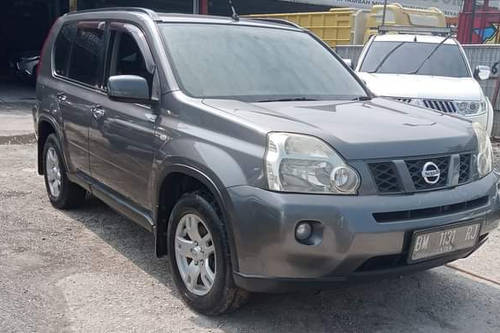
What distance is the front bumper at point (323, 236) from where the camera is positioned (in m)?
2.79

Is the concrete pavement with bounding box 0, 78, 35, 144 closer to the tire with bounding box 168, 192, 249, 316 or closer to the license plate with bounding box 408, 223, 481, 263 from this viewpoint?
the tire with bounding box 168, 192, 249, 316

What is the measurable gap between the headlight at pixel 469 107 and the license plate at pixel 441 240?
4.43 meters

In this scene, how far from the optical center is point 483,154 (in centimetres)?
356

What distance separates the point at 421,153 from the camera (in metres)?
3.08

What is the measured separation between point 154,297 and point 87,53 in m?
2.24

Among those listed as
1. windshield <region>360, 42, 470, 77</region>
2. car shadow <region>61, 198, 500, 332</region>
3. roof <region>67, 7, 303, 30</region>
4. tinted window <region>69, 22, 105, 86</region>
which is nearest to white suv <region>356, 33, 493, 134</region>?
windshield <region>360, 42, 470, 77</region>

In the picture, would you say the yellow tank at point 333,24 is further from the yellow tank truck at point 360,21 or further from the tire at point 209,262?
the tire at point 209,262

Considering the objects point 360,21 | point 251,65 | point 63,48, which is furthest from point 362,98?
point 360,21

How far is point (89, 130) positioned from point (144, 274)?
4.13 feet

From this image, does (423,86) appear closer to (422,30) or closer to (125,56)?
(422,30)

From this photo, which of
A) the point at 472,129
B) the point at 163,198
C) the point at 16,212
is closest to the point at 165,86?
the point at 163,198

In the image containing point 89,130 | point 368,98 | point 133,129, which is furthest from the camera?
point 89,130

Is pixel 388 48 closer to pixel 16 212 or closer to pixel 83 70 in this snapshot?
pixel 83 70

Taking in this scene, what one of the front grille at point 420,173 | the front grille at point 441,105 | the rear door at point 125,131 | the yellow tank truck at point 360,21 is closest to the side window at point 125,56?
the rear door at point 125,131
